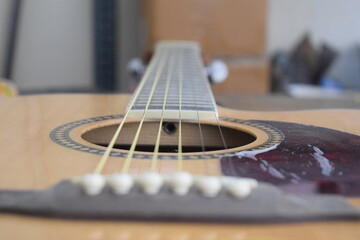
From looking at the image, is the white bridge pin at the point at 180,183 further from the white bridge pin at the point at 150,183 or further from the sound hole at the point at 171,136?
the sound hole at the point at 171,136

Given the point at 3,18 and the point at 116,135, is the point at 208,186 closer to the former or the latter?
the point at 116,135

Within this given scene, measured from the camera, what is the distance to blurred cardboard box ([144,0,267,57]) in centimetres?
172

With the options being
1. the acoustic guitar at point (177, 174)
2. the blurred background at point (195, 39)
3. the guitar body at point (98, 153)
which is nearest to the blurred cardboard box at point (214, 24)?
the blurred background at point (195, 39)

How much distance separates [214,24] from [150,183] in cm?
151

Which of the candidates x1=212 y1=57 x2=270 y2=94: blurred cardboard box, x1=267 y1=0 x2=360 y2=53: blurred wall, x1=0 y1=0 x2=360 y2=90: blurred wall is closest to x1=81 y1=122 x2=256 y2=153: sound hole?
x1=212 y1=57 x2=270 y2=94: blurred cardboard box

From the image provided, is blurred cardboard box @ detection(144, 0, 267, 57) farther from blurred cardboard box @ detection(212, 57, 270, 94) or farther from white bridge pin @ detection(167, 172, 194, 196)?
white bridge pin @ detection(167, 172, 194, 196)

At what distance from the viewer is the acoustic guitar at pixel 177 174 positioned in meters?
0.31

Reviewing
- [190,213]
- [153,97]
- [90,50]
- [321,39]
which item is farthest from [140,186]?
[321,39]

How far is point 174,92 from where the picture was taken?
769 millimetres

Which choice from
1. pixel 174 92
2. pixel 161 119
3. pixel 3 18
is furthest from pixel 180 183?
pixel 3 18

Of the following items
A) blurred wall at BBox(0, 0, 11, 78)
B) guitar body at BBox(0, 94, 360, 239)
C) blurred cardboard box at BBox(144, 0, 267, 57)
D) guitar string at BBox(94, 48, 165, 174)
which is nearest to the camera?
guitar body at BBox(0, 94, 360, 239)

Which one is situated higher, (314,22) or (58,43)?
(314,22)

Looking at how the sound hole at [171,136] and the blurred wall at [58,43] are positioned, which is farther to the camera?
the blurred wall at [58,43]

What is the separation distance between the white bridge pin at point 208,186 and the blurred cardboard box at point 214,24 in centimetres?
143
